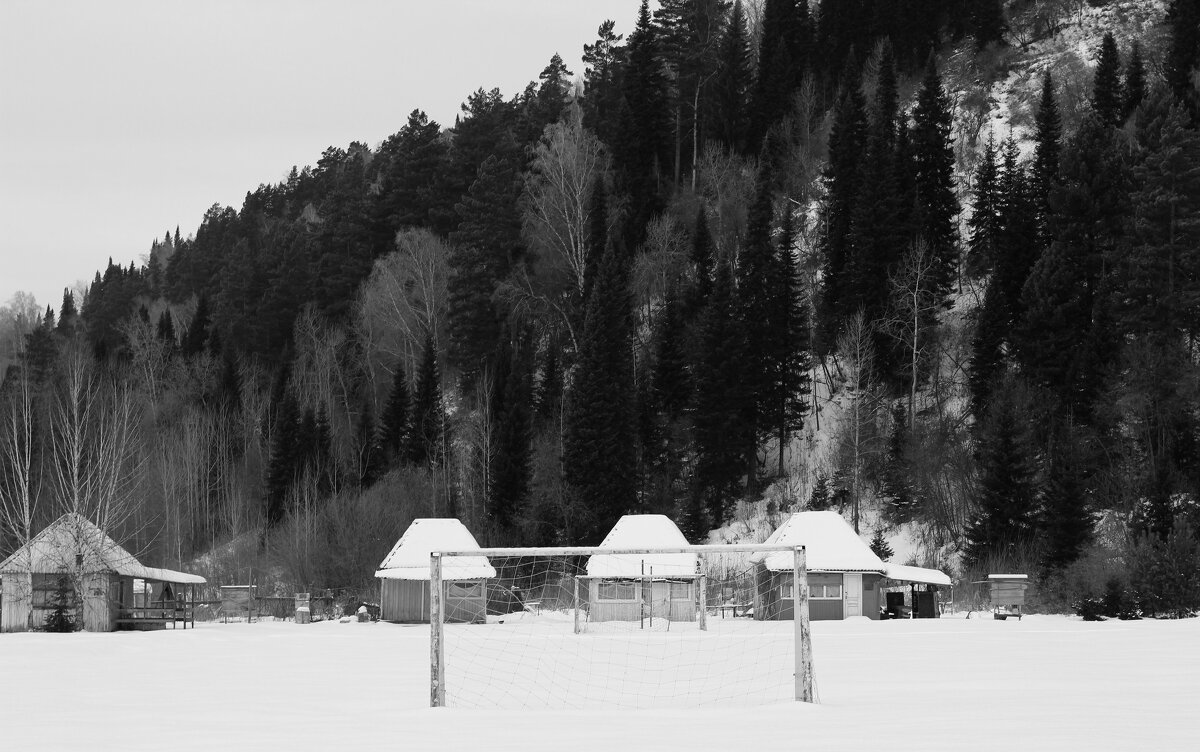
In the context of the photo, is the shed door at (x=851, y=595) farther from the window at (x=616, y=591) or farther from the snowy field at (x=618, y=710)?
the snowy field at (x=618, y=710)

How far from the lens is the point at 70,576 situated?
42125 millimetres

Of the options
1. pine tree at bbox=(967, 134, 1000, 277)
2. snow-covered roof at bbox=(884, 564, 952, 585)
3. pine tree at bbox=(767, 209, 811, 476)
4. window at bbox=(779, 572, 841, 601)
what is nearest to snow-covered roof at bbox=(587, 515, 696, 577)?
window at bbox=(779, 572, 841, 601)

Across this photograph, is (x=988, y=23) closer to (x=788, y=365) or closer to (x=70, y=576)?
(x=788, y=365)

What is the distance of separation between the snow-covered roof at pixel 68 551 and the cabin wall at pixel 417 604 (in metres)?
10.3

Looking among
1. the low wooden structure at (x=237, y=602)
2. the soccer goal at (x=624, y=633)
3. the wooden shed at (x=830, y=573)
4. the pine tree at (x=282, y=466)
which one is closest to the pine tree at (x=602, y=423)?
the soccer goal at (x=624, y=633)

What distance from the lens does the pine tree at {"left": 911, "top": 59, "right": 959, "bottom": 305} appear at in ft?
226

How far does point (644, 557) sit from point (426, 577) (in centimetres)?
836

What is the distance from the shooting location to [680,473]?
67.7 meters

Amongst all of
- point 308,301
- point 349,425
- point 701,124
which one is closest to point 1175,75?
point 701,124

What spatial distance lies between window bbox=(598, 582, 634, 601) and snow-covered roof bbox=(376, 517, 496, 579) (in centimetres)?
437

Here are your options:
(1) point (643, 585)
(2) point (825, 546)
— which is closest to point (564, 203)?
(1) point (643, 585)

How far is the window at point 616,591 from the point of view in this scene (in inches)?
1922

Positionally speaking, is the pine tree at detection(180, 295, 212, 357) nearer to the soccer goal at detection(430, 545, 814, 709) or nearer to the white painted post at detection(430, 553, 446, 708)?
the soccer goal at detection(430, 545, 814, 709)

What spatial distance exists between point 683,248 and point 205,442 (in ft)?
110
